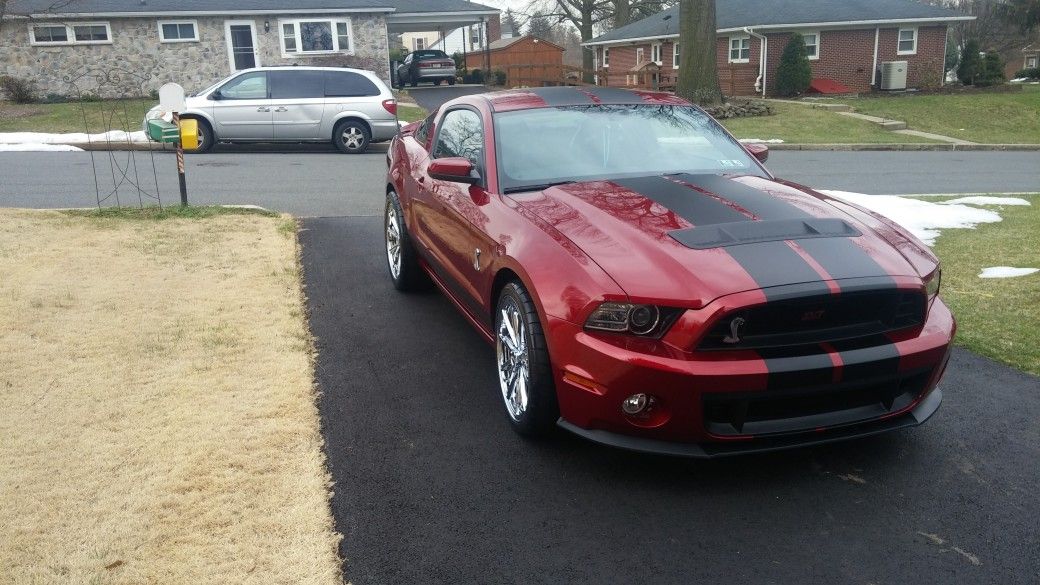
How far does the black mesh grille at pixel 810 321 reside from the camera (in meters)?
3.38

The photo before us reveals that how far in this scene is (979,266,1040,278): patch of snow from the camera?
689 cm

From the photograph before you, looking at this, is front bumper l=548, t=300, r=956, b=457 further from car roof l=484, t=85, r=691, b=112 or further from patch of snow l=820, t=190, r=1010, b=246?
patch of snow l=820, t=190, r=1010, b=246

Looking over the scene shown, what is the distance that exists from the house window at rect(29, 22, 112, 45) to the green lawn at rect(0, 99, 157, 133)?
248 cm

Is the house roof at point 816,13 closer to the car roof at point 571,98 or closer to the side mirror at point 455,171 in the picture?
the car roof at point 571,98

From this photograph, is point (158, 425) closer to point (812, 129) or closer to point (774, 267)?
point (774, 267)

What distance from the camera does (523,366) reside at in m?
4.01

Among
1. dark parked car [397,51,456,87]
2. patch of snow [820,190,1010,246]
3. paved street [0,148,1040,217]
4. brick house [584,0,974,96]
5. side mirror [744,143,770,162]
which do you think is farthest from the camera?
dark parked car [397,51,456,87]

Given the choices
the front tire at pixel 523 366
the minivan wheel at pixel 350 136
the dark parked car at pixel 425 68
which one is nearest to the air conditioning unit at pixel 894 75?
the dark parked car at pixel 425 68

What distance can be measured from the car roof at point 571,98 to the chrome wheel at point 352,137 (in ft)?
39.0

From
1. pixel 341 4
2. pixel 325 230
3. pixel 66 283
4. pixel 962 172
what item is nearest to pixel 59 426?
pixel 66 283

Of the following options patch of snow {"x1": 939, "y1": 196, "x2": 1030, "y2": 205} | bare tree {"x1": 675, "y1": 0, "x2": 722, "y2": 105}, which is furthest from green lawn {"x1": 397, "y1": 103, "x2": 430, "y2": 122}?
patch of snow {"x1": 939, "y1": 196, "x2": 1030, "y2": 205}

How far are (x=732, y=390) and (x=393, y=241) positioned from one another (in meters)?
4.06

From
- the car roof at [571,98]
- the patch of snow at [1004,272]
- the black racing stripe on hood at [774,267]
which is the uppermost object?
the car roof at [571,98]

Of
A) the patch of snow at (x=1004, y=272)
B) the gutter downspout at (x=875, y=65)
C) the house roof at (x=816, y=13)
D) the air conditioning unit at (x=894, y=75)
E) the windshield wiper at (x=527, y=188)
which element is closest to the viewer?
the windshield wiper at (x=527, y=188)
